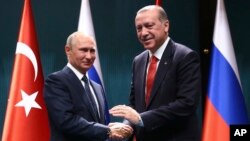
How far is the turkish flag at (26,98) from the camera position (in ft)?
11.5

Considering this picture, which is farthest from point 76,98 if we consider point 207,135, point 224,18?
point 224,18

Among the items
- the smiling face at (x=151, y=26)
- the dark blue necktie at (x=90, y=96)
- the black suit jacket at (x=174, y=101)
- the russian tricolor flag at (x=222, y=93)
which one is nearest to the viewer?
the black suit jacket at (x=174, y=101)

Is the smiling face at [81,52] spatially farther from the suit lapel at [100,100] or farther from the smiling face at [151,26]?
the smiling face at [151,26]

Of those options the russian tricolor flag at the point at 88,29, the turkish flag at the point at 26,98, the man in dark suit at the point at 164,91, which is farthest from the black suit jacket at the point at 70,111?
the russian tricolor flag at the point at 88,29

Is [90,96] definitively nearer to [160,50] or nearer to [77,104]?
[77,104]

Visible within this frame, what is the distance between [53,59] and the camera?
440cm

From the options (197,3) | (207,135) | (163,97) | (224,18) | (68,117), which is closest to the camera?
(163,97)

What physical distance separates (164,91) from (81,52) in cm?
60

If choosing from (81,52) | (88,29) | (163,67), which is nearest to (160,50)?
(163,67)

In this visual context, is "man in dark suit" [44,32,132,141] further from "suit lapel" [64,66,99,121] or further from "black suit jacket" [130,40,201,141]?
"black suit jacket" [130,40,201,141]

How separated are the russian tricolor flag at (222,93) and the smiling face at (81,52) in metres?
1.27

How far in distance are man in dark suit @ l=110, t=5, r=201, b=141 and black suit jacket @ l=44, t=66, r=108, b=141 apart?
0.69ft

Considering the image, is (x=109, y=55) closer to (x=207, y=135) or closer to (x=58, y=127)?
(x=207, y=135)

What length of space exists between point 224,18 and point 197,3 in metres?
0.77
